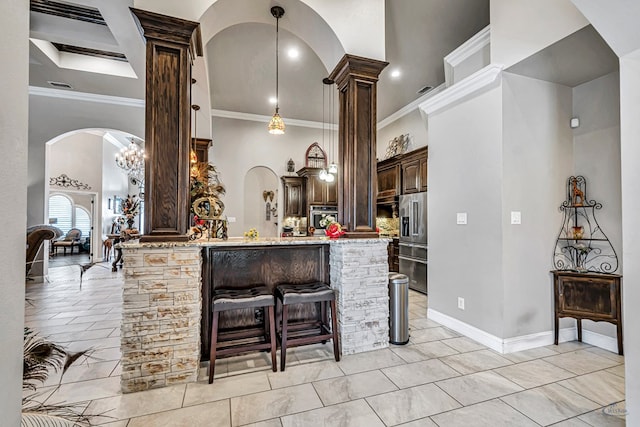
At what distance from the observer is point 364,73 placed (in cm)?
301

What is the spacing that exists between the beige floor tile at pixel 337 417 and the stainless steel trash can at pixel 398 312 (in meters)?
1.09

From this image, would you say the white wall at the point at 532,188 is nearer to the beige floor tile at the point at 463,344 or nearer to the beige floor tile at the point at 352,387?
the beige floor tile at the point at 463,344

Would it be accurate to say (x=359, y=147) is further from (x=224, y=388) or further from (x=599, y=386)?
(x=599, y=386)

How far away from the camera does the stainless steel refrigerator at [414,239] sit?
199 inches

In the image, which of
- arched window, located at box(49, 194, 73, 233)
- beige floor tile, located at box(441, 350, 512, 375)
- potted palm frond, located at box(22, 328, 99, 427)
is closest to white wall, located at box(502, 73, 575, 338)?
beige floor tile, located at box(441, 350, 512, 375)

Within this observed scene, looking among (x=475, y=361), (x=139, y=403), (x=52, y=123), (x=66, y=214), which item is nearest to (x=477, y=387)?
(x=475, y=361)

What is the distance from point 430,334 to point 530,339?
93 centimetres

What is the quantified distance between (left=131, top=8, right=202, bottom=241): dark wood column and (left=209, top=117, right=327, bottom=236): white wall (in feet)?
16.8

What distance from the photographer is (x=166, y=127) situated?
2350mm

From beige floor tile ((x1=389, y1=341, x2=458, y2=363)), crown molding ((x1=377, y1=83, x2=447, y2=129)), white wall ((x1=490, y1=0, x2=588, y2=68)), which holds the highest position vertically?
crown molding ((x1=377, y1=83, x2=447, y2=129))

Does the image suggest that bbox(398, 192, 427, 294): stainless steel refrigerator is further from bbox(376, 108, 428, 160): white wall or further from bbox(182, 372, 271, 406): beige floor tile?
bbox(182, 372, 271, 406): beige floor tile

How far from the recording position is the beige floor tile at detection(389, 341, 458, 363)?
109 inches

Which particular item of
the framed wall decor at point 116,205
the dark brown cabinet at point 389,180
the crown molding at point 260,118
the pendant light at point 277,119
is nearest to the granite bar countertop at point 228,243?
the pendant light at point 277,119

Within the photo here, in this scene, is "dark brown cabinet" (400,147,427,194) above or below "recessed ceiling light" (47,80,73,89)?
below
